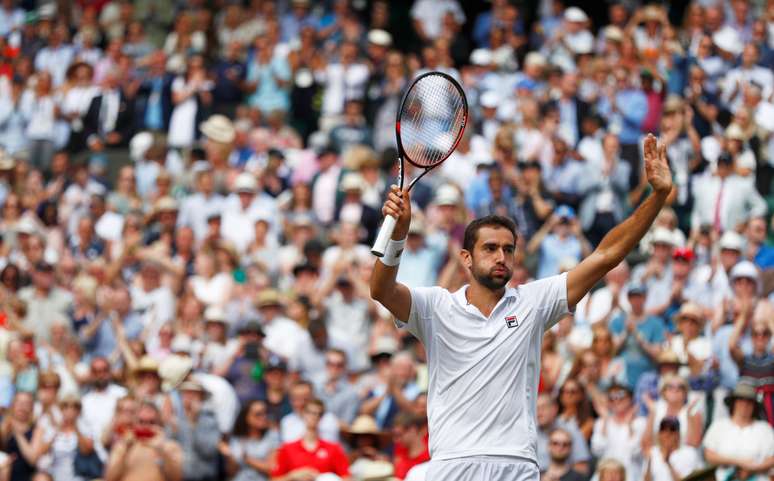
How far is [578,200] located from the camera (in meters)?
16.8

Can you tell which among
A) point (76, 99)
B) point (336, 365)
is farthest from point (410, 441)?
point (76, 99)

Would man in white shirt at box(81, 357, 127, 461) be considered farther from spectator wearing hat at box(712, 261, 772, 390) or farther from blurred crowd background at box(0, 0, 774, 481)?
spectator wearing hat at box(712, 261, 772, 390)

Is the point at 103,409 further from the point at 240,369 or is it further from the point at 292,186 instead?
the point at 292,186

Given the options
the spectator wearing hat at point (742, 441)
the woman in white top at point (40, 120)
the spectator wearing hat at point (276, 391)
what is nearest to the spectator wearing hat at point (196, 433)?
the spectator wearing hat at point (276, 391)

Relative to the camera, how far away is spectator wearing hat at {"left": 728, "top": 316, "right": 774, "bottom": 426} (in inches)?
489

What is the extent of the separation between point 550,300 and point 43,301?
960 centimetres

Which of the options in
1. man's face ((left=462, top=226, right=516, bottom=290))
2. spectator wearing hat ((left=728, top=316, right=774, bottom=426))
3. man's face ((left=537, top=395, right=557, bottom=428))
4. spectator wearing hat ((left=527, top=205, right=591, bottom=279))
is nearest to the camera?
man's face ((left=462, top=226, right=516, bottom=290))

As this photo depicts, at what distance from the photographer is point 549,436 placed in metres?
12.4

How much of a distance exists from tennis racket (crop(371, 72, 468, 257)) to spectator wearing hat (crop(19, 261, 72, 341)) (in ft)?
28.0

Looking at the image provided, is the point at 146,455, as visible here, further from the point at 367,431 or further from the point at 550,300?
the point at 550,300

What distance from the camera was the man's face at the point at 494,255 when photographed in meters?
7.19

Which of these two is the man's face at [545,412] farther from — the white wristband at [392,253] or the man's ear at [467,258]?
the white wristband at [392,253]

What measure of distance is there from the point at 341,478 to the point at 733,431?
2832 millimetres

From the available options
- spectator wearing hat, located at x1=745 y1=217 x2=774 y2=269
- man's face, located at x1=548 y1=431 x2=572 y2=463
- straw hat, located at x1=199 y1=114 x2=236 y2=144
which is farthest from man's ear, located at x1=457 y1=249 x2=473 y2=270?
straw hat, located at x1=199 y1=114 x2=236 y2=144
